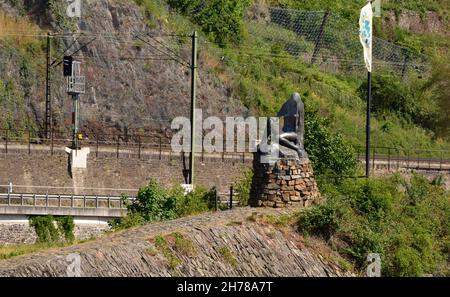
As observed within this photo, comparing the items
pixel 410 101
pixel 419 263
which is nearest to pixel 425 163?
pixel 410 101

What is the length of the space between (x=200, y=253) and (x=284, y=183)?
4.18 m

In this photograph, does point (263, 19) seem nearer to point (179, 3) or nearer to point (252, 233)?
point (179, 3)

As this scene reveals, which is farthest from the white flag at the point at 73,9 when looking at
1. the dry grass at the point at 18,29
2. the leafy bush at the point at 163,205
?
the leafy bush at the point at 163,205

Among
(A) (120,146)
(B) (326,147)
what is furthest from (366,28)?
(A) (120,146)

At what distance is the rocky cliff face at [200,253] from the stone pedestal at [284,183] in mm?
549

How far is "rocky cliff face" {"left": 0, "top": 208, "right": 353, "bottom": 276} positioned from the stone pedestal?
1.80 feet

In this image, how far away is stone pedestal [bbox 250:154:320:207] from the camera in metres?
30.2

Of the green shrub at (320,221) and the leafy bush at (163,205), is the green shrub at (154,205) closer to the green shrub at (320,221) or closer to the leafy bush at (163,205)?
the leafy bush at (163,205)

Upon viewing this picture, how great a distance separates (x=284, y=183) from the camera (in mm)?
30281

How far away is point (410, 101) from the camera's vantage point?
8512 centimetres

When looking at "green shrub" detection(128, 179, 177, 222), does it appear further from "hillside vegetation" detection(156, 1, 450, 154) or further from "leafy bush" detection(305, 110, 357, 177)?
"hillside vegetation" detection(156, 1, 450, 154)

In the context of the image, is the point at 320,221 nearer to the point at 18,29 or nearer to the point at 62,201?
the point at 62,201

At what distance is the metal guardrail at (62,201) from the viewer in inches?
2194
